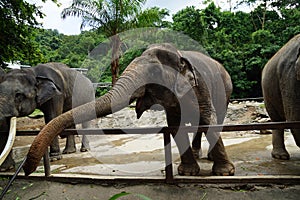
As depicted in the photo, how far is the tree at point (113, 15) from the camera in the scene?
13242 mm

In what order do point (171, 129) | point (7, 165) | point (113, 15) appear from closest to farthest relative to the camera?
point (171, 129)
point (7, 165)
point (113, 15)

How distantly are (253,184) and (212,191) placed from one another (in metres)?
0.39

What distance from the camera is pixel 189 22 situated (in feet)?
58.5

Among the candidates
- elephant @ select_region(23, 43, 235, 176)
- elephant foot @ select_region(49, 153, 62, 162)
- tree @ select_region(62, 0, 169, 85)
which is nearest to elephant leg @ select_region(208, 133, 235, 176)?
elephant @ select_region(23, 43, 235, 176)

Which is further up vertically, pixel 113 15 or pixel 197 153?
pixel 113 15

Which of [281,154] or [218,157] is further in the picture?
[281,154]

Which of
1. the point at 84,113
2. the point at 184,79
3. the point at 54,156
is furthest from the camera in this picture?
the point at 54,156

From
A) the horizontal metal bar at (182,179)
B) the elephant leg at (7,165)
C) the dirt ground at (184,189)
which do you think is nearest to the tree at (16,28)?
the elephant leg at (7,165)

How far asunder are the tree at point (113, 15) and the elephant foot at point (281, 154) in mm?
9743

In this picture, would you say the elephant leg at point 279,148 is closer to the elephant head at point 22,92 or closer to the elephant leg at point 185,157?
the elephant leg at point 185,157

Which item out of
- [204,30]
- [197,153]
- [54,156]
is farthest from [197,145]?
[204,30]

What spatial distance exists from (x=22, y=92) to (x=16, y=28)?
4833mm

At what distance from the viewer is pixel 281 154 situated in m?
3.81

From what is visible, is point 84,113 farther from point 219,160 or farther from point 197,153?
point 197,153
